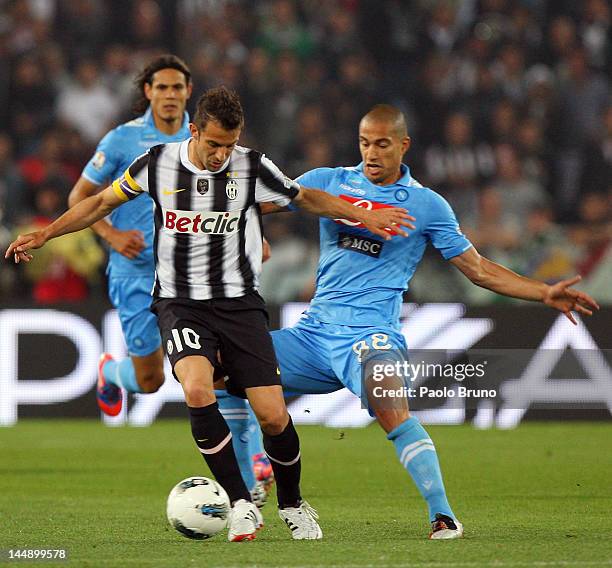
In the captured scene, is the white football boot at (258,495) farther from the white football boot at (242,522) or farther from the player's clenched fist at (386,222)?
the player's clenched fist at (386,222)

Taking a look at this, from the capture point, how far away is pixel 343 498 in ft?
25.0

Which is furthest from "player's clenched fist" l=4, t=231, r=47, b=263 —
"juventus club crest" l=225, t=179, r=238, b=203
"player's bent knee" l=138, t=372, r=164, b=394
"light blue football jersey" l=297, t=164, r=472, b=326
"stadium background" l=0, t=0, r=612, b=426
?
"stadium background" l=0, t=0, r=612, b=426

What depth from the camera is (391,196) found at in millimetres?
6441

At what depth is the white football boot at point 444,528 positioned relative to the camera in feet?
18.8

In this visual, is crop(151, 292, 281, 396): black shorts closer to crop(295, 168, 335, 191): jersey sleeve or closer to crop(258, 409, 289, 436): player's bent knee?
crop(258, 409, 289, 436): player's bent knee

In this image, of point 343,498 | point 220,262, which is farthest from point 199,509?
point 343,498

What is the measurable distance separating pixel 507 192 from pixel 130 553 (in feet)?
29.2

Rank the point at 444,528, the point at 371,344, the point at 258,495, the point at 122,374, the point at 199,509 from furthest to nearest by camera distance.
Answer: the point at 122,374, the point at 258,495, the point at 371,344, the point at 444,528, the point at 199,509

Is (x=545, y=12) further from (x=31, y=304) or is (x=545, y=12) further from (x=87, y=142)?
(x=31, y=304)

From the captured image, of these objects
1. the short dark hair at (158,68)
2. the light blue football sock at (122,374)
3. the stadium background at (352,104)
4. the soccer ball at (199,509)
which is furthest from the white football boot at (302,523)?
the stadium background at (352,104)

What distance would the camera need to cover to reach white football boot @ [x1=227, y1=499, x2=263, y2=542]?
568cm

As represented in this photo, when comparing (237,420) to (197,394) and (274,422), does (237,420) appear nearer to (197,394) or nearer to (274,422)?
(274,422)

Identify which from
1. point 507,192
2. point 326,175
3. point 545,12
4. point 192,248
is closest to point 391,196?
point 326,175

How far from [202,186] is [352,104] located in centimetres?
868
